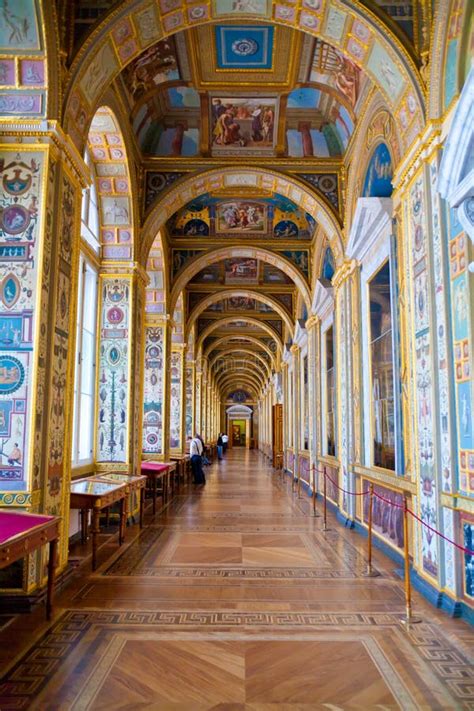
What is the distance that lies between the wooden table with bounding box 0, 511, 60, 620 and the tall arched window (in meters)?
4.12

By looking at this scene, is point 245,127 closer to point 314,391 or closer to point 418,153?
point 418,153

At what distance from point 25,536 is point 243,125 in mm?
8320

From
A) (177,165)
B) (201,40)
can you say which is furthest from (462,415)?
(177,165)

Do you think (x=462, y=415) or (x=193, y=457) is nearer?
(x=462, y=415)

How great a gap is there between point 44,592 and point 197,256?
35.4ft

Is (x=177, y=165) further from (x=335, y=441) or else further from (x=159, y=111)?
(x=335, y=441)

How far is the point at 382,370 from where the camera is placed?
7531 mm

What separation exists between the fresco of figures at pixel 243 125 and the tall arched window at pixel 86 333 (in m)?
2.52

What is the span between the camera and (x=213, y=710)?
3.18m

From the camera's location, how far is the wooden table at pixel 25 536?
12.7ft

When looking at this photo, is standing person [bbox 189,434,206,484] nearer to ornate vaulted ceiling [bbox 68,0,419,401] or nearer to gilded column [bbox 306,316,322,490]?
gilded column [bbox 306,316,322,490]

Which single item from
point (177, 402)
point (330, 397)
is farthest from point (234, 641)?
point (177, 402)

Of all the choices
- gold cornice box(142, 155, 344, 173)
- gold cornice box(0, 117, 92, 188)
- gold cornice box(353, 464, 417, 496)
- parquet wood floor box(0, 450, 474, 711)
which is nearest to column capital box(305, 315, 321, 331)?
gold cornice box(142, 155, 344, 173)

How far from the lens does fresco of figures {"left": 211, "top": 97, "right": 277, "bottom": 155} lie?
372 inches
